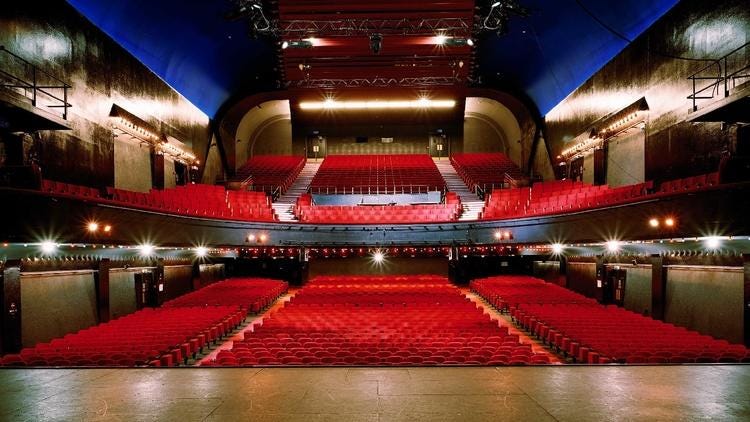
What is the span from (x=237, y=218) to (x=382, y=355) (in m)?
10.00

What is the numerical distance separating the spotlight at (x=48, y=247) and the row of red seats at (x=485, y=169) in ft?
55.5

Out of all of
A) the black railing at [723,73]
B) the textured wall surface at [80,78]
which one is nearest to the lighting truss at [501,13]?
the black railing at [723,73]

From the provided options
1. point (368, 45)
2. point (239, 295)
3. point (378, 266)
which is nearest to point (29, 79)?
point (239, 295)

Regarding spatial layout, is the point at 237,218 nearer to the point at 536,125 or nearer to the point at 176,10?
the point at 176,10

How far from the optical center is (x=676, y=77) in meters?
11.4

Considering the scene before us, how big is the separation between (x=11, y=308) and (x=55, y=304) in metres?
1.46

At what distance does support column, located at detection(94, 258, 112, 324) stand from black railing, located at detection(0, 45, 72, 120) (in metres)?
3.84

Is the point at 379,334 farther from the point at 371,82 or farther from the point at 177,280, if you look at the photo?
the point at 371,82

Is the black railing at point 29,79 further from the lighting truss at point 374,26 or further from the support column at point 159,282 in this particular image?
the lighting truss at point 374,26

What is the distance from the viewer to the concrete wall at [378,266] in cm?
1988

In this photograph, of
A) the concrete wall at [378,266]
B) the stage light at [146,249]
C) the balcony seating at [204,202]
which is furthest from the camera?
the concrete wall at [378,266]

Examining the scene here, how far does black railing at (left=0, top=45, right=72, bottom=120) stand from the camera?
8367 mm

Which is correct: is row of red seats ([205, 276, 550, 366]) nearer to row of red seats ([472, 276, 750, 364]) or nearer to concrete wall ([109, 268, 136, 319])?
row of red seats ([472, 276, 750, 364])

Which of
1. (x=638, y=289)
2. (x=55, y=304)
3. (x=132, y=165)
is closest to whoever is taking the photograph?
(x=55, y=304)
